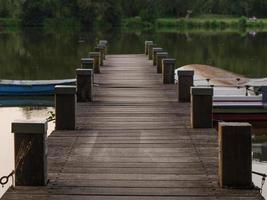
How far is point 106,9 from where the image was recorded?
9375 cm

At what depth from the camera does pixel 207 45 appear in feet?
191

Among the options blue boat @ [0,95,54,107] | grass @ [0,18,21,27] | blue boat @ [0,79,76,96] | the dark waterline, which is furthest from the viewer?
grass @ [0,18,21,27]

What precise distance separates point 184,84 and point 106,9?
8103cm

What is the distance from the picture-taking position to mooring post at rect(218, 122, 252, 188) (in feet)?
24.1

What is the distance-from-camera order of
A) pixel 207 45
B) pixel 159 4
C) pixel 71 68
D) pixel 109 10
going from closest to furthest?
pixel 71 68
pixel 207 45
pixel 109 10
pixel 159 4

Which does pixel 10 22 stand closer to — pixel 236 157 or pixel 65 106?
pixel 65 106

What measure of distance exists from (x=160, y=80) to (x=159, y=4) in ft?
281

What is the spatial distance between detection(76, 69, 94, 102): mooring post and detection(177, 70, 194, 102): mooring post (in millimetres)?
1900

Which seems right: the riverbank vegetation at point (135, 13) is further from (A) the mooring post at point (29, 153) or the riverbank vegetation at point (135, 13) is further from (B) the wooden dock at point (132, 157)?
(A) the mooring post at point (29, 153)

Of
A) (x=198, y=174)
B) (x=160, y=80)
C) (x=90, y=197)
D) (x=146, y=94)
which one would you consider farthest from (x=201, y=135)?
(x=160, y=80)

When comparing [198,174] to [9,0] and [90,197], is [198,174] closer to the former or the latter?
[90,197]

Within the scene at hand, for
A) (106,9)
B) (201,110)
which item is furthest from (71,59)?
(106,9)

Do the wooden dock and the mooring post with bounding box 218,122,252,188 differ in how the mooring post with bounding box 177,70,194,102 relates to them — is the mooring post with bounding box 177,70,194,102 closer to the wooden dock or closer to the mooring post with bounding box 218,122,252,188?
the wooden dock

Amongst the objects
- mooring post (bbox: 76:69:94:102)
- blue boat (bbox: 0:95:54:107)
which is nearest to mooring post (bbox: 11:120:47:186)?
mooring post (bbox: 76:69:94:102)
